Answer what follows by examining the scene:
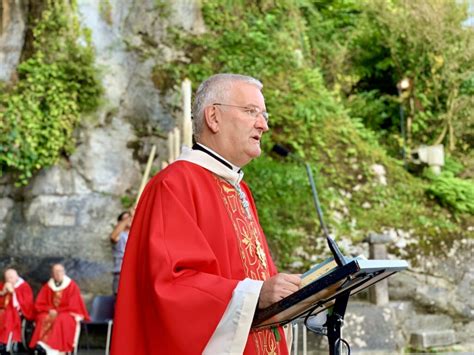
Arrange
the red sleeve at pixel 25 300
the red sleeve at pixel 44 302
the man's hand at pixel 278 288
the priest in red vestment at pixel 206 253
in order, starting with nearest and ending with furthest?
the man's hand at pixel 278 288 → the priest in red vestment at pixel 206 253 → the red sleeve at pixel 44 302 → the red sleeve at pixel 25 300

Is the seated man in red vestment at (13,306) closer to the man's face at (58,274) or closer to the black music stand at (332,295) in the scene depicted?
the man's face at (58,274)

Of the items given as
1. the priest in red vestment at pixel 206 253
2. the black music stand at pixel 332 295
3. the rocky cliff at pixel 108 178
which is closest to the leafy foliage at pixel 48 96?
the rocky cliff at pixel 108 178

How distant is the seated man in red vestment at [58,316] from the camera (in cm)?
831

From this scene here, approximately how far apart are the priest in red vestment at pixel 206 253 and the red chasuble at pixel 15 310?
6.25 meters

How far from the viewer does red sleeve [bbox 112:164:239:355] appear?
96.0 inches

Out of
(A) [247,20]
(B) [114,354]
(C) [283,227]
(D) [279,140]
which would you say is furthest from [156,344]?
(A) [247,20]

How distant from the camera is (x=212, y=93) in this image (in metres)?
2.94

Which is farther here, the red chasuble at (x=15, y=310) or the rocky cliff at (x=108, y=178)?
the rocky cliff at (x=108, y=178)

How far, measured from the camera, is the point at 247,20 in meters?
12.7

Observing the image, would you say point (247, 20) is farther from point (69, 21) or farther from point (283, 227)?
point (283, 227)

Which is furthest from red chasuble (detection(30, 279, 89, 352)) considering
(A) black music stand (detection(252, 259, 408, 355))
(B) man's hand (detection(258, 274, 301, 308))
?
(B) man's hand (detection(258, 274, 301, 308))

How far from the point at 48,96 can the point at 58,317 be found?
4.00 meters

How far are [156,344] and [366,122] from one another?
12677mm

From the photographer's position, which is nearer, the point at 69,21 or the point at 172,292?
the point at 172,292
